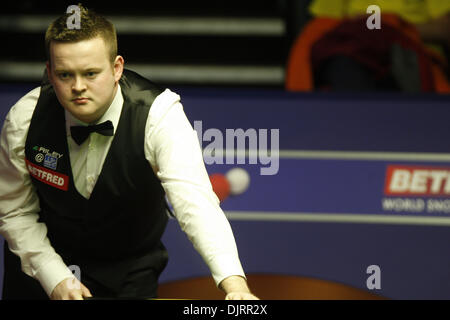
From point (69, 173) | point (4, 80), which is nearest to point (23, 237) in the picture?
point (69, 173)

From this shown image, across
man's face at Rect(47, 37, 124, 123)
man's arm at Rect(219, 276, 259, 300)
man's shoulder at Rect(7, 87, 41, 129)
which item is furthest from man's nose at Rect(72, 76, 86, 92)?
man's arm at Rect(219, 276, 259, 300)

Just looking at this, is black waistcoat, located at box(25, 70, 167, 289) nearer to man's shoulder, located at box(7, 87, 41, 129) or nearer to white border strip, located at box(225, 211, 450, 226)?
man's shoulder, located at box(7, 87, 41, 129)

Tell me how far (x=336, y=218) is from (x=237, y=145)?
1.48 feet

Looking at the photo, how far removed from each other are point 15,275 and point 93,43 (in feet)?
2.71

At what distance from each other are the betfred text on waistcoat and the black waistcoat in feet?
1.75

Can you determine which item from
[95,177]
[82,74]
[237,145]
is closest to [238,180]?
[237,145]

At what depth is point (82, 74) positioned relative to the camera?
194cm

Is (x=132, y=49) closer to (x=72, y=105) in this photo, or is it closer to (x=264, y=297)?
(x=264, y=297)

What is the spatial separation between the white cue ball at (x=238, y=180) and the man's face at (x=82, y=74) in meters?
0.84

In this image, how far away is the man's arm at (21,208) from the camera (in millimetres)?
2090

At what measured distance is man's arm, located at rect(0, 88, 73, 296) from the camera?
2.09m

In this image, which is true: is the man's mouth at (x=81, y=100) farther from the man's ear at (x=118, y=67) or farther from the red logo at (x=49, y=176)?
the red logo at (x=49, y=176)

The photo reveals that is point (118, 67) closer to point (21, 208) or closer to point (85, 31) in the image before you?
point (85, 31)

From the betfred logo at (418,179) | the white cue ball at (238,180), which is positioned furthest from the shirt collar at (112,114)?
the betfred logo at (418,179)
